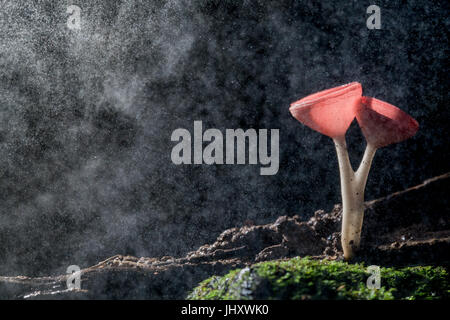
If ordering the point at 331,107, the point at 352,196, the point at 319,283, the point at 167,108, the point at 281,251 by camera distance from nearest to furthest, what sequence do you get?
the point at 319,283 → the point at 331,107 → the point at 352,196 → the point at 281,251 → the point at 167,108

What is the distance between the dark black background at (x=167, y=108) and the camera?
8.44 ft

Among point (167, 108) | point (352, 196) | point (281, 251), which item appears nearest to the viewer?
point (352, 196)

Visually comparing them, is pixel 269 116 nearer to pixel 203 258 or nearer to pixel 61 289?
pixel 203 258

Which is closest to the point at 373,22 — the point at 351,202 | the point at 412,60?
the point at 412,60

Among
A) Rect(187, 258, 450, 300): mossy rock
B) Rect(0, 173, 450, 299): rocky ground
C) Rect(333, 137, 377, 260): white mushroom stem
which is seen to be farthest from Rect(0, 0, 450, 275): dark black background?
Rect(187, 258, 450, 300): mossy rock

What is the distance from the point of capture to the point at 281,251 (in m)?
1.87

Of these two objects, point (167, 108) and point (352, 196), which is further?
point (167, 108)

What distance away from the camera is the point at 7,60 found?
2.58 metres

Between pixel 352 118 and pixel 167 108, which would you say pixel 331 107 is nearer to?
pixel 352 118

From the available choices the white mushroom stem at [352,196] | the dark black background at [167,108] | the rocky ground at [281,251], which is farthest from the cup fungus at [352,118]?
the dark black background at [167,108]

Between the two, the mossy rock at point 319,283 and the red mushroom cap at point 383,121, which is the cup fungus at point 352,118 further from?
the mossy rock at point 319,283

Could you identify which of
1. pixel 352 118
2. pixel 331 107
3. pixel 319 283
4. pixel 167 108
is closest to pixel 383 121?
pixel 352 118

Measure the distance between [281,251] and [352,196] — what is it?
42 centimetres

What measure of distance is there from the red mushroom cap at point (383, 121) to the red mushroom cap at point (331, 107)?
0.05 meters
